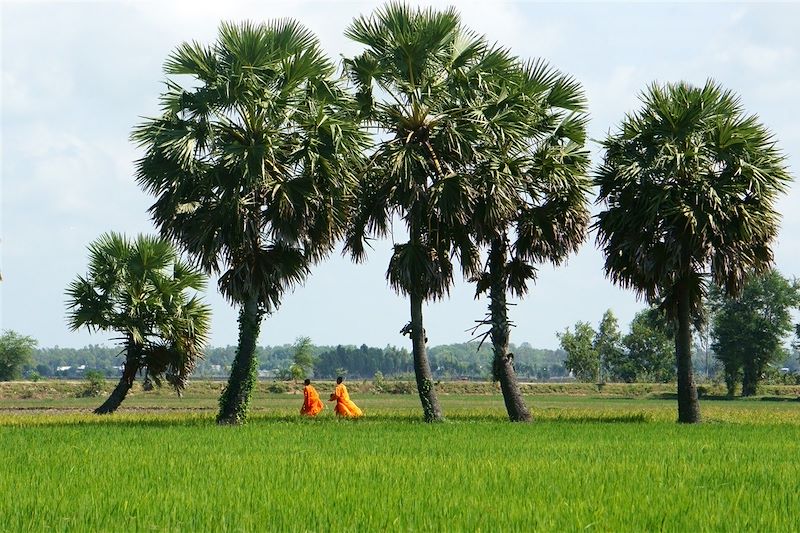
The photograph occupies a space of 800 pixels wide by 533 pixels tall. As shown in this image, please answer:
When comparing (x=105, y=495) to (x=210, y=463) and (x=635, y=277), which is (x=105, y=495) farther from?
(x=635, y=277)

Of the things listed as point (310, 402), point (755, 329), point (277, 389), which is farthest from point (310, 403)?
point (755, 329)

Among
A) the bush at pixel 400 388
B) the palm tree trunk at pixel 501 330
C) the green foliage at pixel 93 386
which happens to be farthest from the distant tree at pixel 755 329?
the palm tree trunk at pixel 501 330

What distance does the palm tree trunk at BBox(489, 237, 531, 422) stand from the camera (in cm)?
3125

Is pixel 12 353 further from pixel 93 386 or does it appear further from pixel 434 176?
pixel 434 176

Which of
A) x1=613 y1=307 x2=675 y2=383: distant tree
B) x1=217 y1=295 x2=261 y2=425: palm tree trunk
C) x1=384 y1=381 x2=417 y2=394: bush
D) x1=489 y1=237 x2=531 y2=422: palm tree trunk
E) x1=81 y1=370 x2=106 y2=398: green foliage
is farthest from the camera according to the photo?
x1=613 y1=307 x2=675 y2=383: distant tree

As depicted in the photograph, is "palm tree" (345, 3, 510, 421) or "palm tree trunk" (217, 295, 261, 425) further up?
"palm tree" (345, 3, 510, 421)

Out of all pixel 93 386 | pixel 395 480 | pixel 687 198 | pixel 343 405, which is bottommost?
pixel 395 480

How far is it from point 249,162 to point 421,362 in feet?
26.7

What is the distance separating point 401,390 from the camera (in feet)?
296

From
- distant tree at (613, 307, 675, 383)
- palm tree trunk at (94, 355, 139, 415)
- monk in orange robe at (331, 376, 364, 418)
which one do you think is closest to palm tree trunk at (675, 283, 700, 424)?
monk in orange robe at (331, 376, 364, 418)

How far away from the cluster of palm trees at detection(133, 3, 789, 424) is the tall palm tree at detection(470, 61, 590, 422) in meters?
0.06

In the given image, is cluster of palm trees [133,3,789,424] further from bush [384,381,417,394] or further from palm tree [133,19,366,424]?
bush [384,381,417,394]

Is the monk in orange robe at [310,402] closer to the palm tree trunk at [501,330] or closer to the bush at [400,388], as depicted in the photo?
the palm tree trunk at [501,330]

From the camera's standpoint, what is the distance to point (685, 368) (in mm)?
31953
